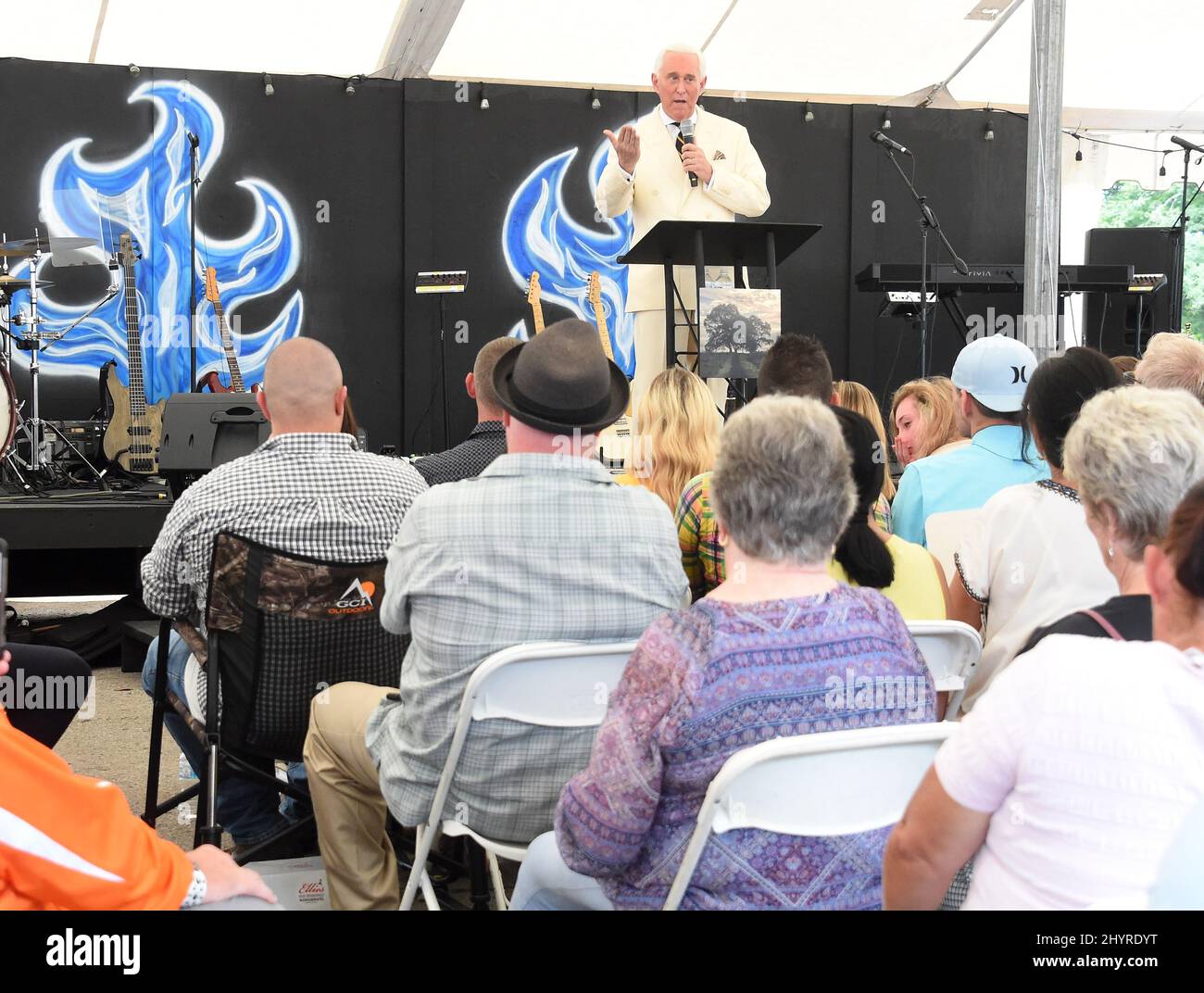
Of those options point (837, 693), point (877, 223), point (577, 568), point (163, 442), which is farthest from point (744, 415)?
point (877, 223)

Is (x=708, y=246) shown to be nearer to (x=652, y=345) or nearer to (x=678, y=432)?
(x=652, y=345)

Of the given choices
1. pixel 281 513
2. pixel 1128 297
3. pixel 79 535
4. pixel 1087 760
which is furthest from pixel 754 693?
pixel 1128 297

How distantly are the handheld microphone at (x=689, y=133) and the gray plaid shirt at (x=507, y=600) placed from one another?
10.5 ft

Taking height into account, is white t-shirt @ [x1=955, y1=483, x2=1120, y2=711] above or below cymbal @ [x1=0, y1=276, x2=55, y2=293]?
below

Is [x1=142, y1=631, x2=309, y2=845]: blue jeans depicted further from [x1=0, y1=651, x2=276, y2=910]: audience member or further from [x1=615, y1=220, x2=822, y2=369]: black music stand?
[x1=615, y1=220, x2=822, y2=369]: black music stand

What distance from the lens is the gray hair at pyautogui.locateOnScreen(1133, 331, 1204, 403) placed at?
308 cm

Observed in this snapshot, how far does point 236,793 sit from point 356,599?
2.30 feet

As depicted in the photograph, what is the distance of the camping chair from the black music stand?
7.43 ft

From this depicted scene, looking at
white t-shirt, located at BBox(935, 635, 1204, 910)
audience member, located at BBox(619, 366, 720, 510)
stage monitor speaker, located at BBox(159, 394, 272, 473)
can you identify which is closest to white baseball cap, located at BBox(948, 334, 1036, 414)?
audience member, located at BBox(619, 366, 720, 510)

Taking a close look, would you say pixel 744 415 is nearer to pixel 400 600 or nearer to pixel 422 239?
pixel 400 600

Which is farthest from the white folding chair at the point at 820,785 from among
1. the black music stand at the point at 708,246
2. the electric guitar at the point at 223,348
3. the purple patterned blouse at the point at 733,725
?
the electric guitar at the point at 223,348

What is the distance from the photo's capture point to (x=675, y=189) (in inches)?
192

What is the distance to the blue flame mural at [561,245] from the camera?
7.54 meters
